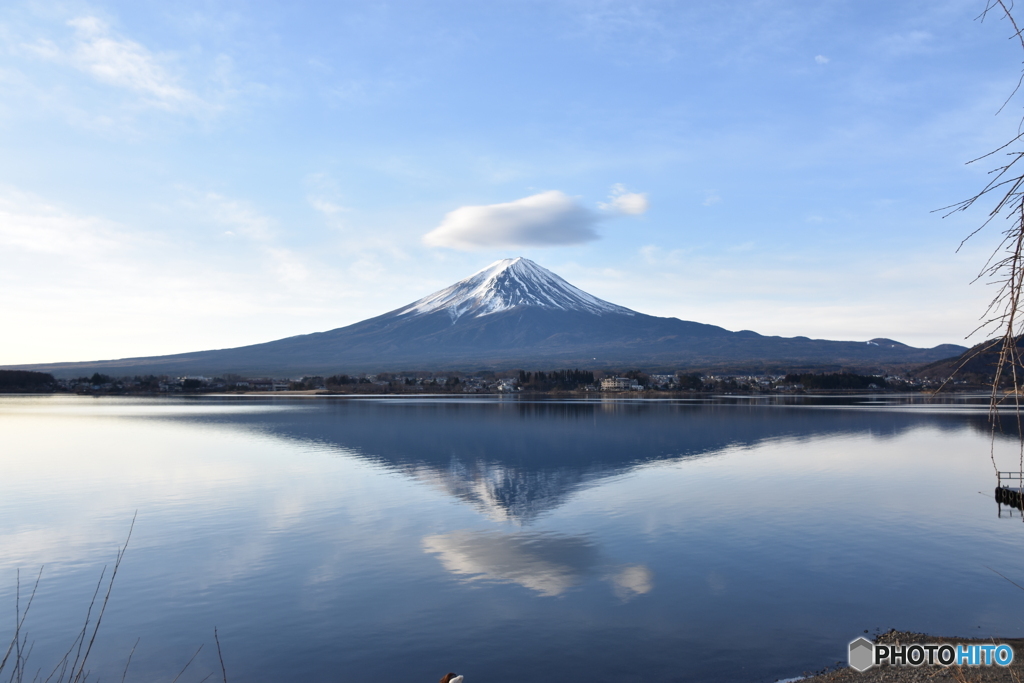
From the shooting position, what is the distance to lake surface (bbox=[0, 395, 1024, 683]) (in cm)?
916

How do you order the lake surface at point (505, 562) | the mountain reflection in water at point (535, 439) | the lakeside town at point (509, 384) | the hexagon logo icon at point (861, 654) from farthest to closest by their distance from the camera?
the lakeside town at point (509, 384) → the mountain reflection in water at point (535, 439) → the lake surface at point (505, 562) → the hexagon logo icon at point (861, 654)

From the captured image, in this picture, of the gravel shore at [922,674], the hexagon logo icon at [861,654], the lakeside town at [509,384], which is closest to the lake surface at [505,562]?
the hexagon logo icon at [861,654]

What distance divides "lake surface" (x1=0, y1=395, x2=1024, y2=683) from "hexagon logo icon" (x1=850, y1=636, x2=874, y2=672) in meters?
0.22

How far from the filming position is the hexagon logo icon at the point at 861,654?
8.51 meters

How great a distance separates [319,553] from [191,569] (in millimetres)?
2415

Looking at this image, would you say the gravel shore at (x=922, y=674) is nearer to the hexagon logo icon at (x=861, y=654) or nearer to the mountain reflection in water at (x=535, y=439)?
the hexagon logo icon at (x=861, y=654)

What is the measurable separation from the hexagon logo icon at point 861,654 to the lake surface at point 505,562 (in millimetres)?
221

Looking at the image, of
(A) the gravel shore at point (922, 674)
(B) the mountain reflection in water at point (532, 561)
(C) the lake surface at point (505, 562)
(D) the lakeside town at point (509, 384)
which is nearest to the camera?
(A) the gravel shore at point (922, 674)

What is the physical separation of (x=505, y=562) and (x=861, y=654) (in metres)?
6.74

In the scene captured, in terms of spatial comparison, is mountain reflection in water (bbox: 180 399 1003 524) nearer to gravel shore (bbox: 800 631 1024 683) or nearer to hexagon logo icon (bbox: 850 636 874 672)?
hexagon logo icon (bbox: 850 636 874 672)

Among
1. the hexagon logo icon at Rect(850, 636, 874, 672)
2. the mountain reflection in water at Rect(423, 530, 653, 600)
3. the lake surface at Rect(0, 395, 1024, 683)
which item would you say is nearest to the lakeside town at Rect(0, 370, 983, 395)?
the lake surface at Rect(0, 395, 1024, 683)

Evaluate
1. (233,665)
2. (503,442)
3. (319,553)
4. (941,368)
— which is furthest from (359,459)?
(941,368)

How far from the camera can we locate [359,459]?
30.0 meters

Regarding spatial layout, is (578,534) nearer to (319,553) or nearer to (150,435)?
(319,553)
